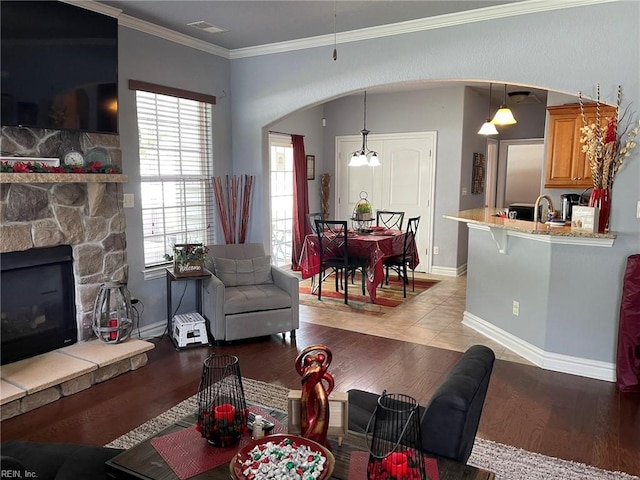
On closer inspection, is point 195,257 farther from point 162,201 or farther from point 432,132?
point 432,132

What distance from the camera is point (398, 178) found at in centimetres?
770

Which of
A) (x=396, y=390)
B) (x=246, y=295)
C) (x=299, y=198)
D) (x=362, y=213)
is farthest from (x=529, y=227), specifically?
(x=299, y=198)

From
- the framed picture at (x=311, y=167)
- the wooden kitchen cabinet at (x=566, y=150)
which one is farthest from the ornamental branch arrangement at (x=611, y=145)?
the framed picture at (x=311, y=167)

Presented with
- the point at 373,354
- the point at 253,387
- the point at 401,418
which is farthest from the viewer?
the point at 373,354

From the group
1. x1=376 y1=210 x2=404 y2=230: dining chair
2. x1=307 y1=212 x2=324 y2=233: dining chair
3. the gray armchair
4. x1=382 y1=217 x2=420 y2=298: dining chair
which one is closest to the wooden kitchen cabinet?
x1=382 y1=217 x2=420 y2=298: dining chair

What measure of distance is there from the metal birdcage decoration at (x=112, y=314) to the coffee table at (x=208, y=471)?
210 cm

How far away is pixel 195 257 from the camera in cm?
436

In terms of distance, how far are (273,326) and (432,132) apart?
14.3 feet

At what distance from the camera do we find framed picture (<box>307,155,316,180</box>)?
7.89 m

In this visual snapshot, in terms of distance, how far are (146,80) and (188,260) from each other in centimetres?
165

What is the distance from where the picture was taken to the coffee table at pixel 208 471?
1.64 m

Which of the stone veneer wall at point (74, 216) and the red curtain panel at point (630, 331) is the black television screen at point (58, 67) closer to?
the stone veneer wall at point (74, 216)

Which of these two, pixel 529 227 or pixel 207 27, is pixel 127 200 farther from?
pixel 529 227

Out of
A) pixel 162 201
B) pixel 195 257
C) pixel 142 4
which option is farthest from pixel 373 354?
pixel 142 4
